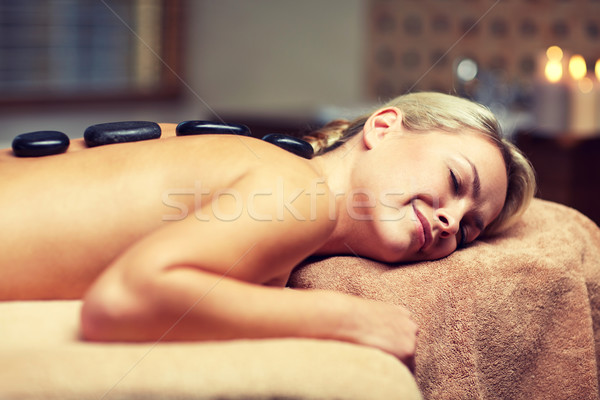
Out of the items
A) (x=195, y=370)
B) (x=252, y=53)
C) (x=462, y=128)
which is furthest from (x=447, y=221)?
(x=252, y=53)

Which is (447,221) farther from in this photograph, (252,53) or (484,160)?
(252,53)

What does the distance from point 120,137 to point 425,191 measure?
1.38 ft

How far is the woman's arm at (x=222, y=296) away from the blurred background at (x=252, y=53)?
4.62 feet

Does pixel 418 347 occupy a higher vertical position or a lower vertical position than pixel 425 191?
lower

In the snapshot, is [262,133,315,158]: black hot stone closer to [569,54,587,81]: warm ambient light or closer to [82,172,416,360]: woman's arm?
[82,172,416,360]: woman's arm

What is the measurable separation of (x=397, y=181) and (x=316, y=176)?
122mm

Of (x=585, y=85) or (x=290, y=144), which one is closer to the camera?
(x=290, y=144)

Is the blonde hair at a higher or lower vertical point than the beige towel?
higher

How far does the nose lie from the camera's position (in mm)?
840

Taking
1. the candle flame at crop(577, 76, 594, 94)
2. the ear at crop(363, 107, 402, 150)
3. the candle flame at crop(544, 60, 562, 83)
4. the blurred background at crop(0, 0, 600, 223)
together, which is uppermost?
the ear at crop(363, 107, 402, 150)

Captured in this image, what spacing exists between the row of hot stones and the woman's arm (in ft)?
0.64

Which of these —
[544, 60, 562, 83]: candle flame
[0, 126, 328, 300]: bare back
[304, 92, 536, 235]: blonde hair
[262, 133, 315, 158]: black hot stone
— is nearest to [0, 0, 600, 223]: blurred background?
[544, 60, 562, 83]: candle flame

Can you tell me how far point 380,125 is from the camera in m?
0.95

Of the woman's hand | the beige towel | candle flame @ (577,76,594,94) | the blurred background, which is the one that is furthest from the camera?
the blurred background
